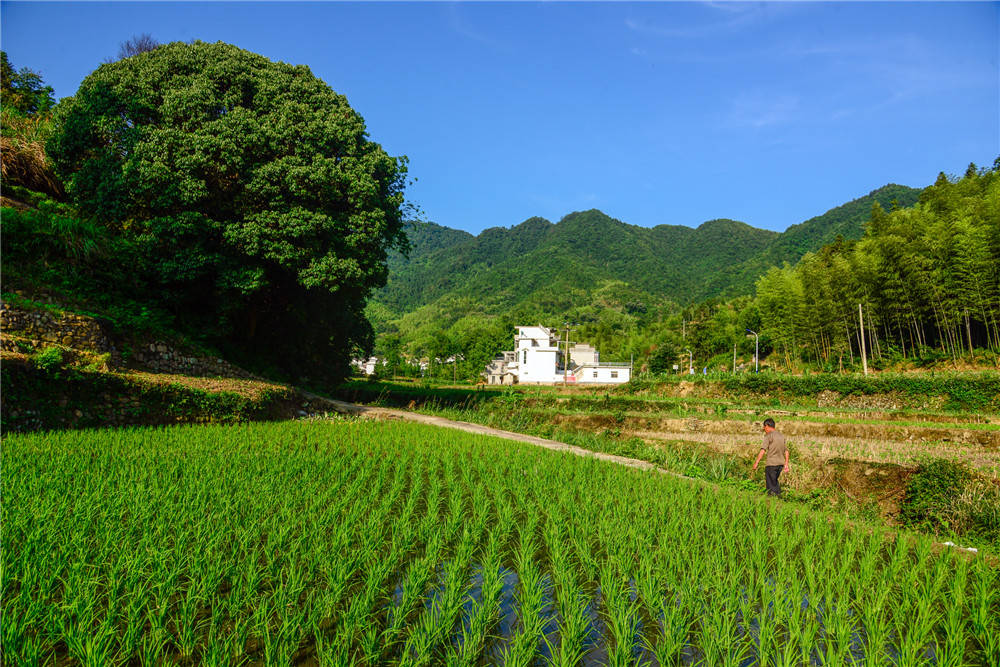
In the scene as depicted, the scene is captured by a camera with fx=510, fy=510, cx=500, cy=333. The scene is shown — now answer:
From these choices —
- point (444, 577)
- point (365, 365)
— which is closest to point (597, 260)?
point (365, 365)

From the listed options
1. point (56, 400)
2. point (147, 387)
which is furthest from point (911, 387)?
point (56, 400)

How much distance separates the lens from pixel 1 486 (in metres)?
5.13

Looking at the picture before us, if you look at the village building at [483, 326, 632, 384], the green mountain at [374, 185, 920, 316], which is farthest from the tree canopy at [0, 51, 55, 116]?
the green mountain at [374, 185, 920, 316]

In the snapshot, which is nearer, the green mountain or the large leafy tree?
the large leafy tree

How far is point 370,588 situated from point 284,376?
55.8 feet

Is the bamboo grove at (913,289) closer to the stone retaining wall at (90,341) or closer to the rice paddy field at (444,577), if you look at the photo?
the rice paddy field at (444,577)

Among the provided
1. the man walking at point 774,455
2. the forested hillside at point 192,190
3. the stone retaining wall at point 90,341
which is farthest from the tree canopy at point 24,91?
the man walking at point 774,455

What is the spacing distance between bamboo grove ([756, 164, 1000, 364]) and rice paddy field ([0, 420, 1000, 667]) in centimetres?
2558

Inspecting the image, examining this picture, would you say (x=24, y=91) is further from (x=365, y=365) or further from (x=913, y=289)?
(x=365, y=365)

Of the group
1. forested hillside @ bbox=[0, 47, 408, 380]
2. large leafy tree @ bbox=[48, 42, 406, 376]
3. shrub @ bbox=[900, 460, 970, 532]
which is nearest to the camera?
shrub @ bbox=[900, 460, 970, 532]

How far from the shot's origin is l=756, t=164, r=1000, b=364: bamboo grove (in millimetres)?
23375

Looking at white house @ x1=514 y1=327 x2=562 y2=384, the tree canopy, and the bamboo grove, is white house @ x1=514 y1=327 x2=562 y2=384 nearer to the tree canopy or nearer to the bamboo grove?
the bamboo grove

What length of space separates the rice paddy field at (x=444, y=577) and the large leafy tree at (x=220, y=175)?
870 cm

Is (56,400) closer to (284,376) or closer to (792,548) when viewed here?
(284,376)
